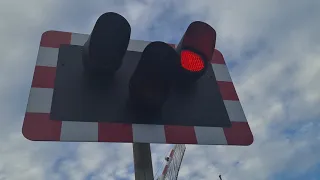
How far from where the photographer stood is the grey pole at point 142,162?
4.92 ft

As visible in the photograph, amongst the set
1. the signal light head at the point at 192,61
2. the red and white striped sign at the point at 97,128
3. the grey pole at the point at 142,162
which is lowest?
the grey pole at the point at 142,162

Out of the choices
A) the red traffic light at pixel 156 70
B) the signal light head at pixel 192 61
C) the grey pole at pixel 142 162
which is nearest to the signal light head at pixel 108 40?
the red traffic light at pixel 156 70

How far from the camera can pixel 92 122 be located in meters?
1.44

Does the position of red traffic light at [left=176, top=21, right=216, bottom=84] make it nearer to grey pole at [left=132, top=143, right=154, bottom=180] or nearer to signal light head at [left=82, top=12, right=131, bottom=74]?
signal light head at [left=82, top=12, right=131, bottom=74]

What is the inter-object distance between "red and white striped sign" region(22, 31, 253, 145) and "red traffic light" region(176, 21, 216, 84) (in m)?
0.29

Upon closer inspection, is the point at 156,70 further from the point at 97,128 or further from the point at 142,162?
the point at 142,162

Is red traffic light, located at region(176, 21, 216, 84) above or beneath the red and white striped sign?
above

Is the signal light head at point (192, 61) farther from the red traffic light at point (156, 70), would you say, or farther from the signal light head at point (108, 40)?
the signal light head at point (108, 40)

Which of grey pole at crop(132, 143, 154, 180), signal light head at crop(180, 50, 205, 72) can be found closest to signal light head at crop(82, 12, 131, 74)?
signal light head at crop(180, 50, 205, 72)

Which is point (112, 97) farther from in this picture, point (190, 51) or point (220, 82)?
point (220, 82)

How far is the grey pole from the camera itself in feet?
4.92

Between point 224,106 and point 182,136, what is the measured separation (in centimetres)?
38

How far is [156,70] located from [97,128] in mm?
→ 394

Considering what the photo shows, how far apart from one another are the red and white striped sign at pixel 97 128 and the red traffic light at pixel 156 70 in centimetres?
20
